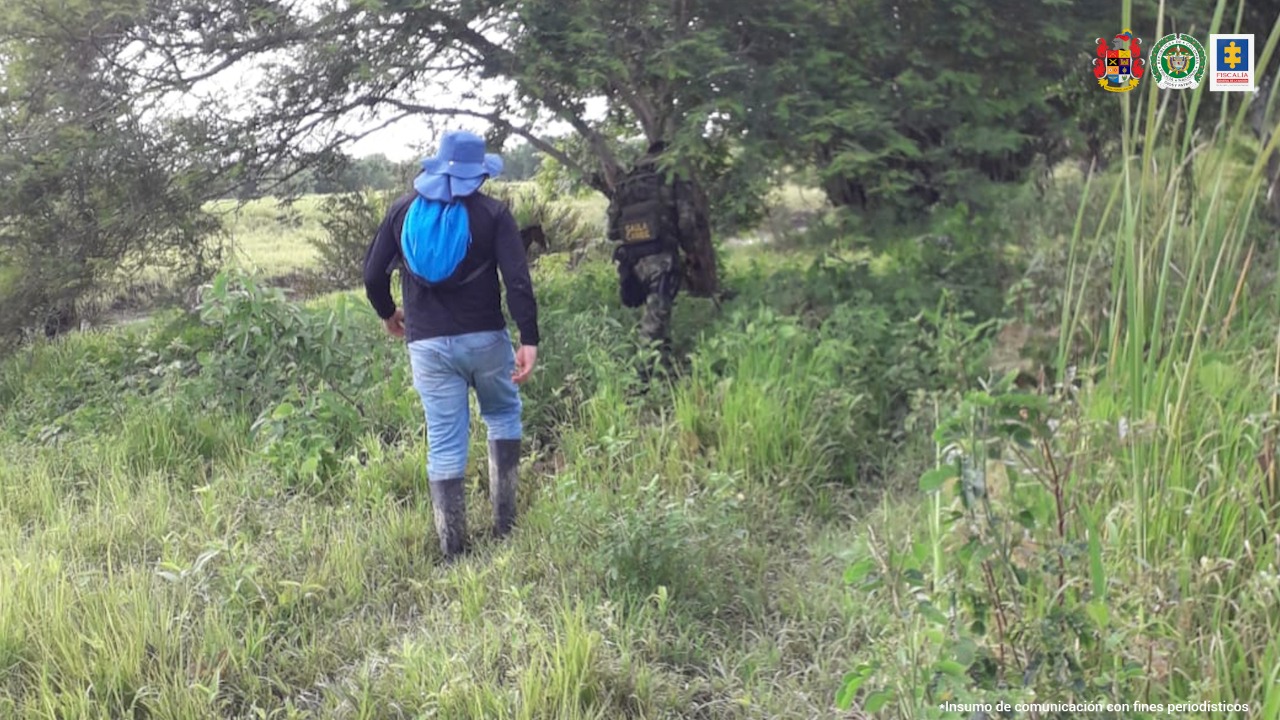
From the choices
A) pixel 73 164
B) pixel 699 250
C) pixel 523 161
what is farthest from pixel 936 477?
pixel 523 161

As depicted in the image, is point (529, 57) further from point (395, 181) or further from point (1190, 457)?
point (1190, 457)

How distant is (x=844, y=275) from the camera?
618 cm

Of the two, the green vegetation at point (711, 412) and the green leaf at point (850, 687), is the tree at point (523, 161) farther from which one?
the green leaf at point (850, 687)

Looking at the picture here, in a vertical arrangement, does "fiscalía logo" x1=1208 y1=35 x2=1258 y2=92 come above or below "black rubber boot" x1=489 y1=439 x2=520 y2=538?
above

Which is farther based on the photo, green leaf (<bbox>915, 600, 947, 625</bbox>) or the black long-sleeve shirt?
the black long-sleeve shirt

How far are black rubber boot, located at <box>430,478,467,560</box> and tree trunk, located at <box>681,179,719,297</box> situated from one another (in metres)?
2.92

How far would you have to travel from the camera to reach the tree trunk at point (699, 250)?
6273 millimetres

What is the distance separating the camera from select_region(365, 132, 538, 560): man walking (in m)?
3.74

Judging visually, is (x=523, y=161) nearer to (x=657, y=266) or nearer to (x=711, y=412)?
(x=657, y=266)

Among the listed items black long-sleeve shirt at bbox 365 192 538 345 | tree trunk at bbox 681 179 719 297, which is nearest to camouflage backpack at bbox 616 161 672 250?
tree trunk at bbox 681 179 719 297

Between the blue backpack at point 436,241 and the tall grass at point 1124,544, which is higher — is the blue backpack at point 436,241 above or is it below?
above

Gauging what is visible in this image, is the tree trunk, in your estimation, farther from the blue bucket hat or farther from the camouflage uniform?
→ the blue bucket hat

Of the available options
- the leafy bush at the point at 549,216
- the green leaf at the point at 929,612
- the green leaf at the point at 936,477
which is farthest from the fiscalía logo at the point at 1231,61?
the leafy bush at the point at 549,216

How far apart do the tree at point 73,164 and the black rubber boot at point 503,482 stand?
3.63m
